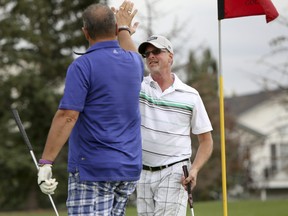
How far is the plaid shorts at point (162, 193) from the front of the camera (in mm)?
6566

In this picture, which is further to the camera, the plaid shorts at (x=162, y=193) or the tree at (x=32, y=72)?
the tree at (x=32, y=72)

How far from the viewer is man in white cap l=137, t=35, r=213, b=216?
260 inches

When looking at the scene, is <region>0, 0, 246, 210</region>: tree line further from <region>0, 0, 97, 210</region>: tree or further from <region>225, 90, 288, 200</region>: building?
<region>225, 90, 288, 200</region>: building

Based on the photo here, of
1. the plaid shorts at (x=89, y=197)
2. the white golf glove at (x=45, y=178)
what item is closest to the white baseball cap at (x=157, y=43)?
the plaid shorts at (x=89, y=197)

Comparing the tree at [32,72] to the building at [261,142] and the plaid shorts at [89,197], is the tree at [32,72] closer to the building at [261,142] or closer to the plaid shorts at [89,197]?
the building at [261,142]

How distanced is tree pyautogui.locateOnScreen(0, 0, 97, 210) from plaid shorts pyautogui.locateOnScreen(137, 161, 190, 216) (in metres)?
22.1

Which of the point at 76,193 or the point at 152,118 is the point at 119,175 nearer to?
the point at 76,193

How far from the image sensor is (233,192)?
148ft

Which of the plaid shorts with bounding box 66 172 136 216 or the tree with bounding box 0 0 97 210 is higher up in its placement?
the tree with bounding box 0 0 97 210

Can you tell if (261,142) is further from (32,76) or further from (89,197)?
(89,197)

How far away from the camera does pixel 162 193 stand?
6.58 meters

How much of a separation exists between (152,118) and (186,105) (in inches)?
11.9

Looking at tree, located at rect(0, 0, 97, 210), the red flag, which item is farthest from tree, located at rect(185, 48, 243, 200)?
the red flag

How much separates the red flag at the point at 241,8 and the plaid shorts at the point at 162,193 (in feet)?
4.81
